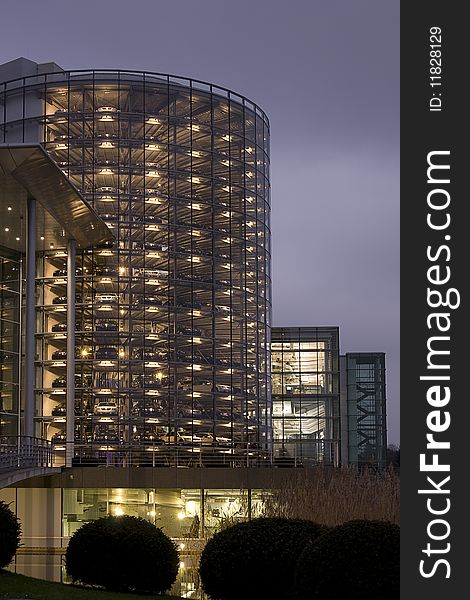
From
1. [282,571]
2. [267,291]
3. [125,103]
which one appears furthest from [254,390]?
[282,571]

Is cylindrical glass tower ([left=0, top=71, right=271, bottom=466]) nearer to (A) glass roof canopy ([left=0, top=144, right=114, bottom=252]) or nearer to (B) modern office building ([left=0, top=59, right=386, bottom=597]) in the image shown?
(B) modern office building ([left=0, top=59, right=386, bottom=597])

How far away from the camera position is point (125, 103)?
183ft

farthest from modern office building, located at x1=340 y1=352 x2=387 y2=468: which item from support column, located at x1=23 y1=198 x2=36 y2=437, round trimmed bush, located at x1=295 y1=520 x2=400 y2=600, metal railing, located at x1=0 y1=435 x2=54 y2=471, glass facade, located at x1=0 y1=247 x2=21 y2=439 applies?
round trimmed bush, located at x1=295 y1=520 x2=400 y2=600

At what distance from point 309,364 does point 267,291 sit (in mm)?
16205

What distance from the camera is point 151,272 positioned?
55219 mm

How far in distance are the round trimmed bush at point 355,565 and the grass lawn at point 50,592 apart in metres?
5.26

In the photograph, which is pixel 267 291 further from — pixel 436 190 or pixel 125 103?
pixel 436 190

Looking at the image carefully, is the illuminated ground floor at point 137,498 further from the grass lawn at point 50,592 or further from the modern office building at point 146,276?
the grass lawn at point 50,592

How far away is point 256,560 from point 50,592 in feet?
14.5

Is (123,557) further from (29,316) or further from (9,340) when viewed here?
(9,340)

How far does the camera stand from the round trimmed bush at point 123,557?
24.6m

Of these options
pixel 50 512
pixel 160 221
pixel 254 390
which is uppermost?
pixel 160 221

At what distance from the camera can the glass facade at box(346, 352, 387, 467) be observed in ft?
280

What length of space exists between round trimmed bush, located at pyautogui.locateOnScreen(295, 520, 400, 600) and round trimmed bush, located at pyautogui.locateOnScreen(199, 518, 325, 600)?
2.71m
